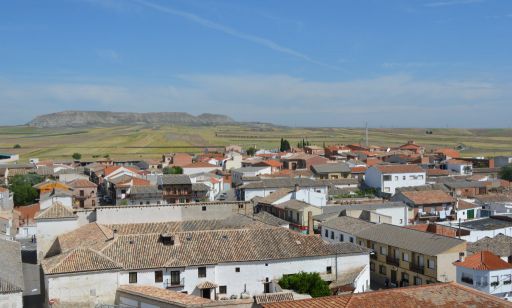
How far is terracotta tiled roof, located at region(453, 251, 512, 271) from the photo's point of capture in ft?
97.9

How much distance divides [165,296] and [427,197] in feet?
127

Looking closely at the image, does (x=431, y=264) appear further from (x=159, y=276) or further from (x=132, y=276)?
(x=132, y=276)

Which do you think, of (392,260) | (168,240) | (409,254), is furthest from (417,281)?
(168,240)

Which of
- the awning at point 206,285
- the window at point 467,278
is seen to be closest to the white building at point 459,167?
the window at point 467,278

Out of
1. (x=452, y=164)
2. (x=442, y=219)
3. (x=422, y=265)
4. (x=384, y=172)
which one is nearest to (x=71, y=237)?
(x=422, y=265)

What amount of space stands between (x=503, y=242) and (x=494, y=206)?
18.3 meters

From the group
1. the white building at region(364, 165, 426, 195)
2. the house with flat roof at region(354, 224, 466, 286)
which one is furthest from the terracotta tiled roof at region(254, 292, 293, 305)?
the white building at region(364, 165, 426, 195)

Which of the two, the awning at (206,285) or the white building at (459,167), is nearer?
the awning at (206,285)

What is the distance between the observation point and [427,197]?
5609 cm

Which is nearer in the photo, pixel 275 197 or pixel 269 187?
pixel 275 197

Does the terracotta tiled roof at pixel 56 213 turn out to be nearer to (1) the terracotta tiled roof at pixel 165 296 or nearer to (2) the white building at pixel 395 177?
(1) the terracotta tiled roof at pixel 165 296

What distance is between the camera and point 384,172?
233 feet

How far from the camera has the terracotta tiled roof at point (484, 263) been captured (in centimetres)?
2983

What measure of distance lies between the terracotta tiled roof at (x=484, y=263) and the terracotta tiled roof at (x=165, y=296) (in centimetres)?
1503
